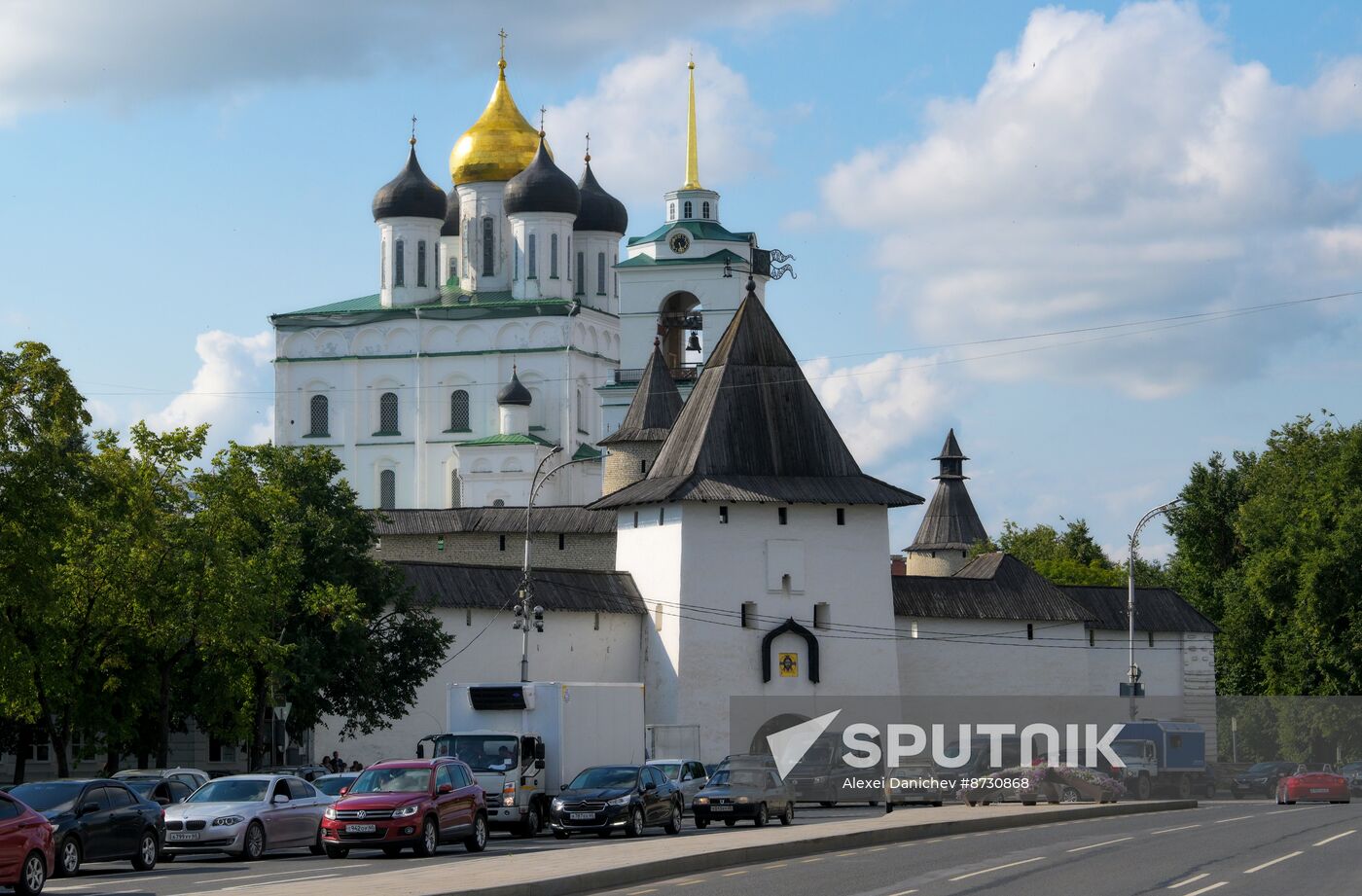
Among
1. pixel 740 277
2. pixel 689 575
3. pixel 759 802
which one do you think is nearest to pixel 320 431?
pixel 740 277

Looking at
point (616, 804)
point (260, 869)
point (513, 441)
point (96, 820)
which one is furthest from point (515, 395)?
point (260, 869)

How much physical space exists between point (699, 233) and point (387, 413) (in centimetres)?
1622

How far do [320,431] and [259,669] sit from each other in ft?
180

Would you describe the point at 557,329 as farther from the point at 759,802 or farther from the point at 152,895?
the point at 152,895

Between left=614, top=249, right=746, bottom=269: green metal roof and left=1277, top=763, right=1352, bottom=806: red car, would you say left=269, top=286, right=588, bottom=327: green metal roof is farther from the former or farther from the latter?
left=1277, top=763, right=1352, bottom=806: red car

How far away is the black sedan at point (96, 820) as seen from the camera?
23.1 metres

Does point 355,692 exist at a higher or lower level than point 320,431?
lower

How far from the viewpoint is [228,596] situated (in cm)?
3559

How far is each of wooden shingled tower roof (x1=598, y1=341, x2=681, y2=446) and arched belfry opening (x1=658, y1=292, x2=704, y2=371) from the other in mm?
15805

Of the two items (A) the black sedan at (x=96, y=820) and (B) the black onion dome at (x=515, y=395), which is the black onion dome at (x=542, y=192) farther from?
(A) the black sedan at (x=96, y=820)

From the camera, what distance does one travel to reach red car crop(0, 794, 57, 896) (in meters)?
19.0

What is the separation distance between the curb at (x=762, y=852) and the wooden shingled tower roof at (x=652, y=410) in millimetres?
35340

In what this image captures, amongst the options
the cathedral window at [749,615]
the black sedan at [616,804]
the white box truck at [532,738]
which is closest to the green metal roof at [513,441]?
the cathedral window at [749,615]

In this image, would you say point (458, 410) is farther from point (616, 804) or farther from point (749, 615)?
point (616, 804)
